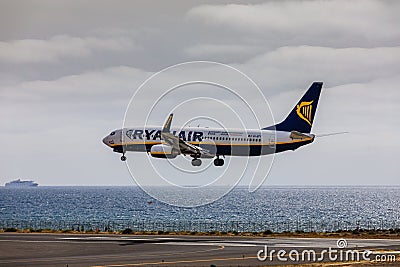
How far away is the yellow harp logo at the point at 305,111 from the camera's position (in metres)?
108

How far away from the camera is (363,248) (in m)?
80.5

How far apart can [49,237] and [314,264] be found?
42.0 metres

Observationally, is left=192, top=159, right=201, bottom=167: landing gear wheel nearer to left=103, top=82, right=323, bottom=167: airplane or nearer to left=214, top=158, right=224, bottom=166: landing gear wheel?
left=103, top=82, right=323, bottom=167: airplane

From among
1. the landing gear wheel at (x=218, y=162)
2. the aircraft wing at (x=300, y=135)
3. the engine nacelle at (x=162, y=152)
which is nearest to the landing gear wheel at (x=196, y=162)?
the engine nacelle at (x=162, y=152)

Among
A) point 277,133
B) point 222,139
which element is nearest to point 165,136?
point 222,139

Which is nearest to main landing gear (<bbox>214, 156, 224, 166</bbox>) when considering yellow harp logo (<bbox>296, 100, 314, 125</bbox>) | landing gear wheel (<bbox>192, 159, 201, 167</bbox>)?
landing gear wheel (<bbox>192, 159, 201, 167</bbox>)

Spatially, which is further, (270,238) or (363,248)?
(270,238)

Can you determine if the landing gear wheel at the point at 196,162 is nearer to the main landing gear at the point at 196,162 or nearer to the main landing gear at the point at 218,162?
the main landing gear at the point at 196,162

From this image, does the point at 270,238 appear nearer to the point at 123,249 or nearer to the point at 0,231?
the point at 123,249

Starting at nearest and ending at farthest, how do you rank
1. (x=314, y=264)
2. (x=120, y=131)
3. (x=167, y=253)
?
(x=314, y=264)
(x=167, y=253)
(x=120, y=131)

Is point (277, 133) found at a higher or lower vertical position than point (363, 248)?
higher

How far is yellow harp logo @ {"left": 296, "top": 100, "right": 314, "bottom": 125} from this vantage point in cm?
10838

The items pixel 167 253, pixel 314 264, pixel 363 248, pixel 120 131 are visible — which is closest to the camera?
pixel 314 264

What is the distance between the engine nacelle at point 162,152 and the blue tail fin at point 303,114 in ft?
62.3
